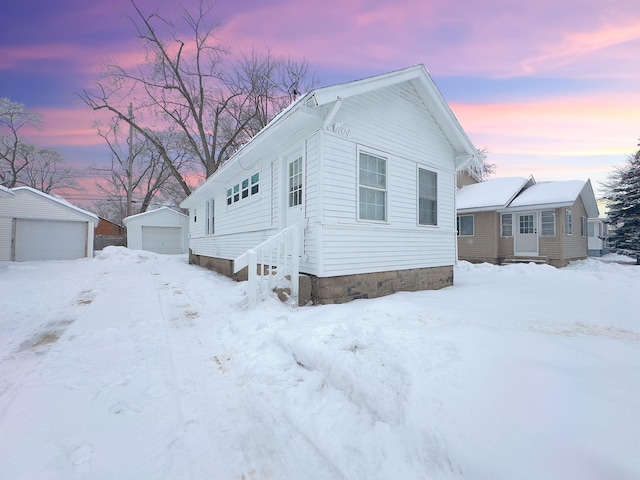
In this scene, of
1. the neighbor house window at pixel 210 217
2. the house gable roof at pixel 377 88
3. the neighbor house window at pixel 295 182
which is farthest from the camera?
the neighbor house window at pixel 210 217

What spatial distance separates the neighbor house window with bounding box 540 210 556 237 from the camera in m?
13.6

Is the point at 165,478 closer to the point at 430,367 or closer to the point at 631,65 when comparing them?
the point at 430,367

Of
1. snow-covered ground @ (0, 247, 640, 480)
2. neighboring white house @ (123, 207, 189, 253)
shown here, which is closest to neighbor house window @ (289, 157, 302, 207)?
snow-covered ground @ (0, 247, 640, 480)

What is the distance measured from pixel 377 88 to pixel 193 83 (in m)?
19.0

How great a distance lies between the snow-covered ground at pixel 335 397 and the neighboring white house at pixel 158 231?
68.0 feet

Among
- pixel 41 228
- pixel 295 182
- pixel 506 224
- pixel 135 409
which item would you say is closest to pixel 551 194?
pixel 506 224

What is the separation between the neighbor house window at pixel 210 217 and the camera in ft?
42.7

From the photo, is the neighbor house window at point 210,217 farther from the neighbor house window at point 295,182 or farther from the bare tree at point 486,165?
the bare tree at point 486,165

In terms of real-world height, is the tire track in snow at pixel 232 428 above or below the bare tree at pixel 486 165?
below

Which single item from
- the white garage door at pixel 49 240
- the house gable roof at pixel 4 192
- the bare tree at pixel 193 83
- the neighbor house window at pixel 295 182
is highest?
the bare tree at pixel 193 83

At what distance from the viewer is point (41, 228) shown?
55.2 ft

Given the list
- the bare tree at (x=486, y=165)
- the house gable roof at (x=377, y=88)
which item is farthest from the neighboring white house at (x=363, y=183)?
the bare tree at (x=486, y=165)

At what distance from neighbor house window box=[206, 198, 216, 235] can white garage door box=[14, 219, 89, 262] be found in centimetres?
992

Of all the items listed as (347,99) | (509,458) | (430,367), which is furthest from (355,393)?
(347,99)
